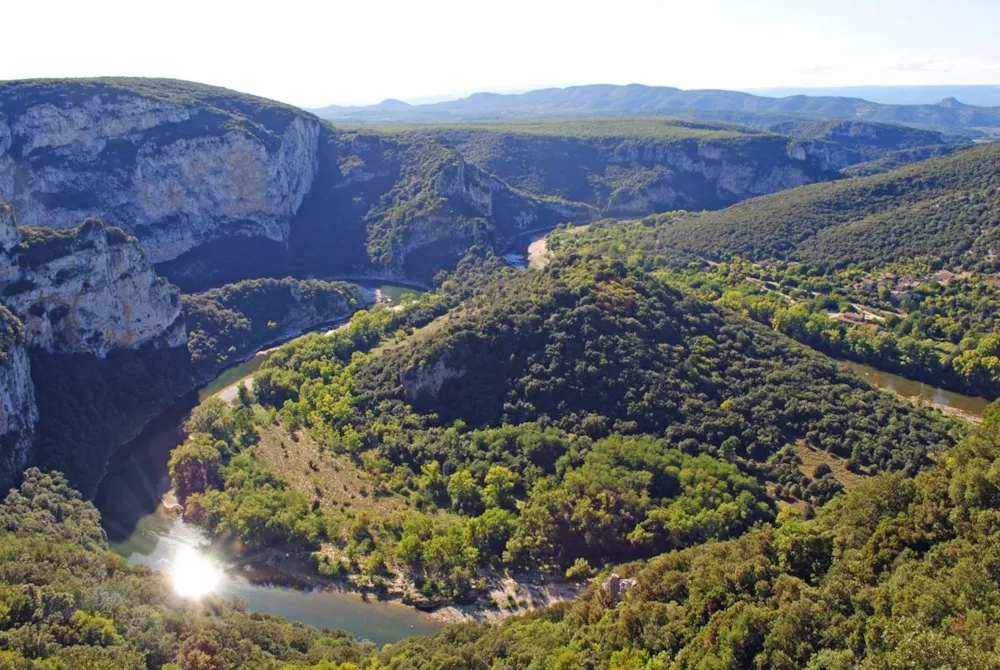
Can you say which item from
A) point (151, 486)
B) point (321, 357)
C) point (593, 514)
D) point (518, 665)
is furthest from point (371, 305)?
point (518, 665)

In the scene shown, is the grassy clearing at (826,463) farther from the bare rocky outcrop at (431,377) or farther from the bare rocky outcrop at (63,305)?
the bare rocky outcrop at (63,305)

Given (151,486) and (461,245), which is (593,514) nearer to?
(151,486)

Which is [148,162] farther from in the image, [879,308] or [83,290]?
[879,308]

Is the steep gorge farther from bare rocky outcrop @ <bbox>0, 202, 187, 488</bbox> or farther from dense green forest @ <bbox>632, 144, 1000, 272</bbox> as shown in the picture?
dense green forest @ <bbox>632, 144, 1000, 272</bbox>

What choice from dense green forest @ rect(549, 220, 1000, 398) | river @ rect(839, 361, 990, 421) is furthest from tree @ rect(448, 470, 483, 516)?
dense green forest @ rect(549, 220, 1000, 398)

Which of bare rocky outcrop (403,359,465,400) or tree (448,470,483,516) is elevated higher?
bare rocky outcrop (403,359,465,400)

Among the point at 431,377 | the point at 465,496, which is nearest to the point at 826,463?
the point at 465,496
